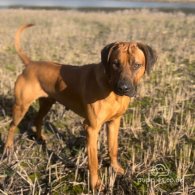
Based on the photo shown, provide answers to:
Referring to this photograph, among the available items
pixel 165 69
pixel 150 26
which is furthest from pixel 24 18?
pixel 165 69

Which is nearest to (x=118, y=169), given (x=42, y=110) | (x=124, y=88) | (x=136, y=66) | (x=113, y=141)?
(x=113, y=141)

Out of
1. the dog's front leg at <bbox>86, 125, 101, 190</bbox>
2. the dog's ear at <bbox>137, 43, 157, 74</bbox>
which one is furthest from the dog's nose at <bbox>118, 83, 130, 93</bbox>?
→ the dog's front leg at <bbox>86, 125, 101, 190</bbox>

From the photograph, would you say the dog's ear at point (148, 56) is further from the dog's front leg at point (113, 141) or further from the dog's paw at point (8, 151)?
the dog's paw at point (8, 151)

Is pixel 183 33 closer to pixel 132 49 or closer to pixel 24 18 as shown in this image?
pixel 24 18

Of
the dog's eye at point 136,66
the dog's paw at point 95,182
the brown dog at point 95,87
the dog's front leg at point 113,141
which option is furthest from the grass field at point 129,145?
the dog's eye at point 136,66

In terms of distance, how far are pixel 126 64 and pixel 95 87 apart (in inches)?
23.1

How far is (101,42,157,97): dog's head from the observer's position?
166 inches

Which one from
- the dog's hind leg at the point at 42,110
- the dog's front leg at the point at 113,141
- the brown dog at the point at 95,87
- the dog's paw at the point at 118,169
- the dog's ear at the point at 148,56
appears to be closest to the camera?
the brown dog at the point at 95,87

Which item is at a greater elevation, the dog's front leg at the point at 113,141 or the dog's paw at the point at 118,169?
the dog's front leg at the point at 113,141

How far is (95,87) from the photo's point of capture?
4.75m

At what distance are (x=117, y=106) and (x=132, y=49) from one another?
2.43 feet

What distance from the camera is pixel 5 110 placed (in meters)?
7.25

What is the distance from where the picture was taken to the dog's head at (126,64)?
13.8 ft

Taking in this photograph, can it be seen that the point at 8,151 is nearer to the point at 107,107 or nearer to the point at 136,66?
the point at 107,107
